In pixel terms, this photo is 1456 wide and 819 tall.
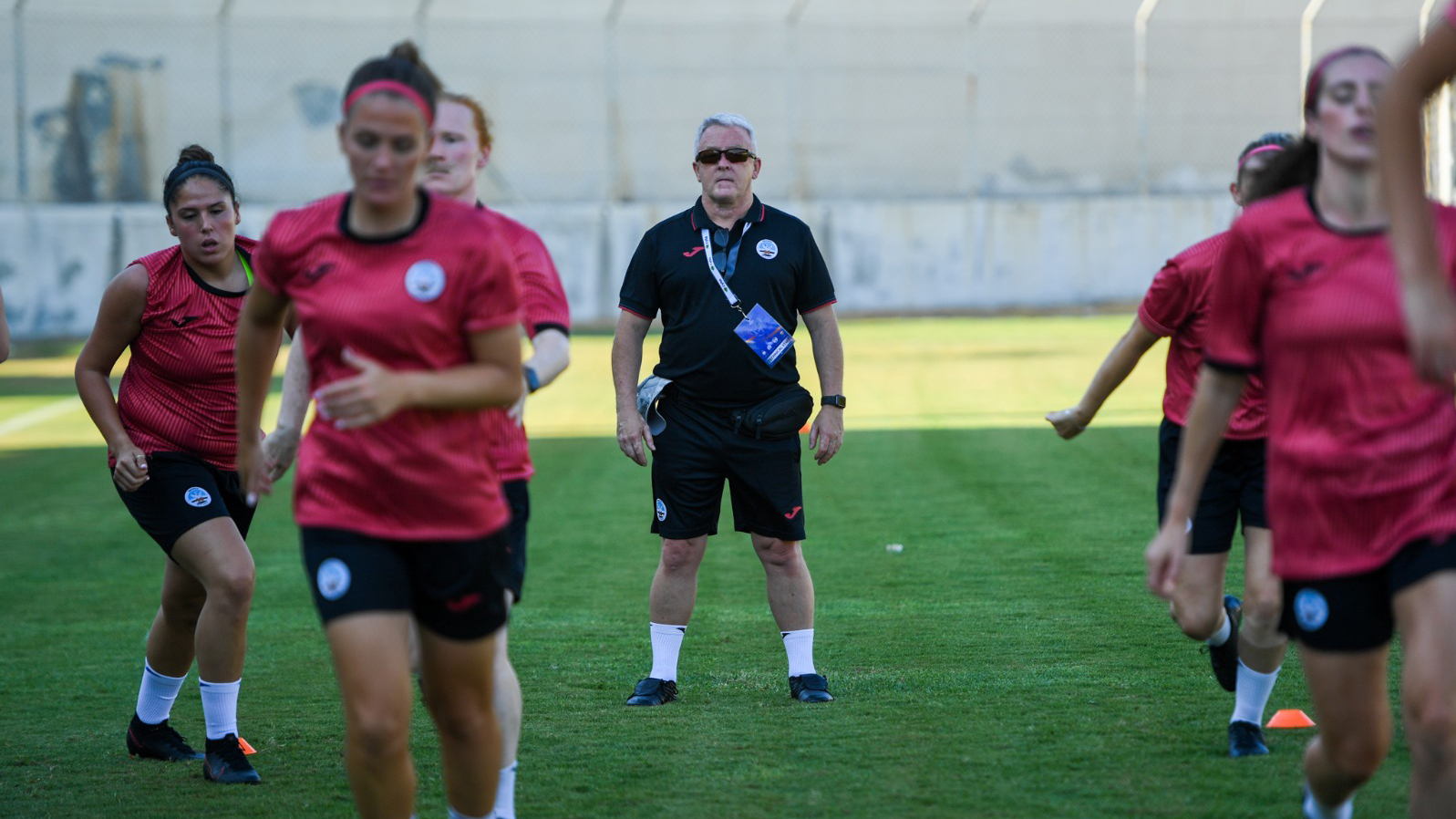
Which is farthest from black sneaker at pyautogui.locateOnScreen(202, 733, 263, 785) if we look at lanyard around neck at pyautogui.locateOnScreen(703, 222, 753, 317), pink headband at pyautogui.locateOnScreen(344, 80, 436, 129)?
pink headband at pyautogui.locateOnScreen(344, 80, 436, 129)

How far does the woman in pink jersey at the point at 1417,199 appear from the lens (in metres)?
3.13

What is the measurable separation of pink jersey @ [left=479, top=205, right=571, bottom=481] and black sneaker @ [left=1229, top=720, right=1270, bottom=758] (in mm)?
2565

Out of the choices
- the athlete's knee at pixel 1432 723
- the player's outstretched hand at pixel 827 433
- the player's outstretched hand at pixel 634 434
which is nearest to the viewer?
the athlete's knee at pixel 1432 723

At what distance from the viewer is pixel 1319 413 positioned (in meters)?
3.55

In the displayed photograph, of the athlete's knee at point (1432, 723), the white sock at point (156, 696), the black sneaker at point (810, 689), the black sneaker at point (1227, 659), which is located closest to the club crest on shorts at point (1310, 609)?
the athlete's knee at point (1432, 723)

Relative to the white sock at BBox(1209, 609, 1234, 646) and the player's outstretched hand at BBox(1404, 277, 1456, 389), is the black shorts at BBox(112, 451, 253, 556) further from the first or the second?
the player's outstretched hand at BBox(1404, 277, 1456, 389)

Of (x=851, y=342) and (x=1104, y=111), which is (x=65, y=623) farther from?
(x=1104, y=111)

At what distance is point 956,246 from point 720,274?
2351cm

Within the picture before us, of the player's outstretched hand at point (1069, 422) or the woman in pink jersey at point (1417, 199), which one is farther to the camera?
the player's outstretched hand at point (1069, 422)

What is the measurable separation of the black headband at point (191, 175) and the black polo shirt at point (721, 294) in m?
1.73

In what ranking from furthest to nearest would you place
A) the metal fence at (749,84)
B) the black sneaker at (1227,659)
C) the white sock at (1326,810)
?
the metal fence at (749,84), the black sneaker at (1227,659), the white sock at (1326,810)

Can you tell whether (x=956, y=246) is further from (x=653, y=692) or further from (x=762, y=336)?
(x=653, y=692)

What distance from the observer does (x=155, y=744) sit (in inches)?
225

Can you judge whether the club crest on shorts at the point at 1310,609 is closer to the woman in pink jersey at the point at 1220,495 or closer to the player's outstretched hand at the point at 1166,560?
the player's outstretched hand at the point at 1166,560
